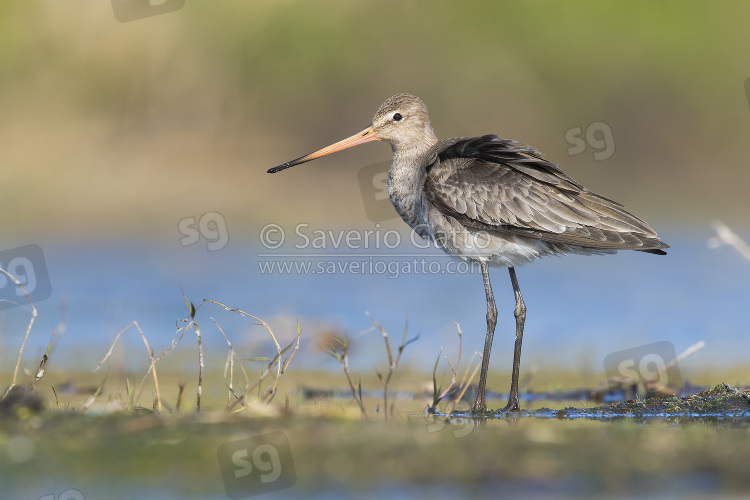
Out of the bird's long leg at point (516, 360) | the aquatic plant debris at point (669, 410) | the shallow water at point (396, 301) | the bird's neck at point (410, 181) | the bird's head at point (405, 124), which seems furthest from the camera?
the shallow water at point (396, 301)

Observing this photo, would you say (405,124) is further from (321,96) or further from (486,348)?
(321,96)

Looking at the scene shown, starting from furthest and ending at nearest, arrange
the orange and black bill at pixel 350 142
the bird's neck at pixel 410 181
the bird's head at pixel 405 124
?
the orange and black bill at pixel 350 142, the bird's head at pixel 405 124, the bird's neck at pixel 410 181

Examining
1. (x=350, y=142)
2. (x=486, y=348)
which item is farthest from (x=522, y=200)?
(x=350, y=142)

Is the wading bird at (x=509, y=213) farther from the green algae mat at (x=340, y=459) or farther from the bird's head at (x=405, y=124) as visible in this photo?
the green algae mat at (x=340, y=459)

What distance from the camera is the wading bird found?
7.35 meters

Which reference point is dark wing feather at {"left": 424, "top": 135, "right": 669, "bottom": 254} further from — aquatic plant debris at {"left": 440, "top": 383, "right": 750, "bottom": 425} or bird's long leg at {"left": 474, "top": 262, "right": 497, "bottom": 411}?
aquatic plant debris at {"left": 440, "top": 383, "right": 750, "bottom": 425}

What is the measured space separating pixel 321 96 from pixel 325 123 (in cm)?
42

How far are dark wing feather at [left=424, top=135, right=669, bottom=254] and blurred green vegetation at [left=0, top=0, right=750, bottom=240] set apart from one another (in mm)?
5905

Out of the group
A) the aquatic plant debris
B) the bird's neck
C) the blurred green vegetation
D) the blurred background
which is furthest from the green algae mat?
the blurred green vegetation

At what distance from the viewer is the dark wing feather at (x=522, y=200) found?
734cm

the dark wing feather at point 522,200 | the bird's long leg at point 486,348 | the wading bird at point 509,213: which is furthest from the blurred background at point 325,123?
the dark wing feather at point 522,200

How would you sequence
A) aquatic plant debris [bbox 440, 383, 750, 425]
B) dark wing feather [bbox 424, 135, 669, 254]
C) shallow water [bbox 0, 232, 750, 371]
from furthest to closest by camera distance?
shallow water [bbox 0, 232, 750, 371] < dark wing feather [bbox 424, 135, 669, 254] < aquatic plant debris [bbox 440, 383, 750, 425]

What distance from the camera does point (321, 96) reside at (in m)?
15.0

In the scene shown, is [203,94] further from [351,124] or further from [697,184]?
[697,184]
